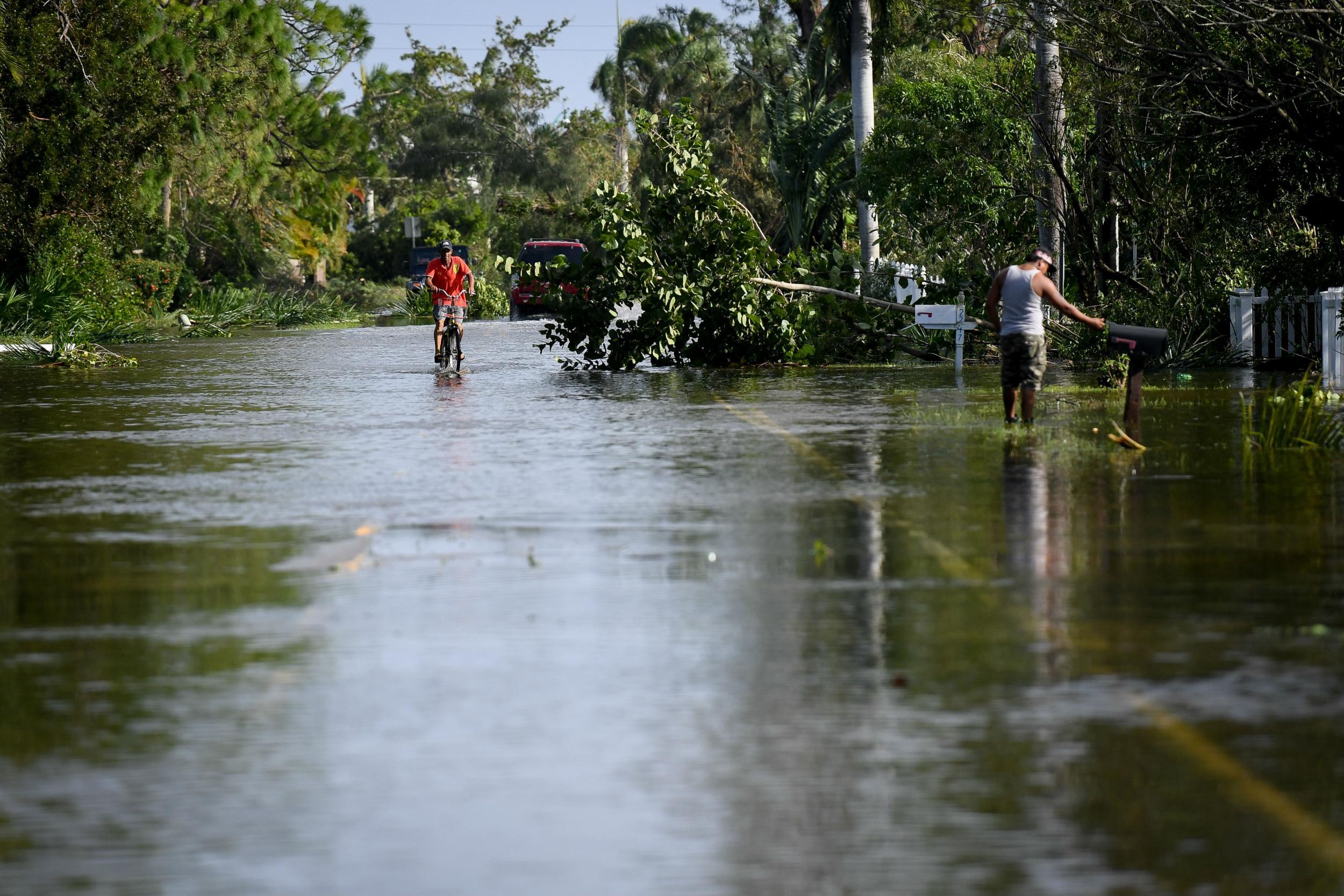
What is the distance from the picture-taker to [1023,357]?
18.1 m

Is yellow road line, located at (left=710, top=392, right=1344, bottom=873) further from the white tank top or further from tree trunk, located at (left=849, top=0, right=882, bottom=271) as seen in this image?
tree trunk, located at (left=849, top=0, right=882, bottom=271)

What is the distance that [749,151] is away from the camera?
81562 mm

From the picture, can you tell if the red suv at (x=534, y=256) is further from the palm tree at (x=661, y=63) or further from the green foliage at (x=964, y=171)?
the palm tree at (x=661, y=63)

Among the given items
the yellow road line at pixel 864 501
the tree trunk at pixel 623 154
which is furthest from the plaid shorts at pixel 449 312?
the tree trunk at pixel 623 154

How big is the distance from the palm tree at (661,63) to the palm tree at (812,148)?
31.9 m

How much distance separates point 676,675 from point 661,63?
292 ft

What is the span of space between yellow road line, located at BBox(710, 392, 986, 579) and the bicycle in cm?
777

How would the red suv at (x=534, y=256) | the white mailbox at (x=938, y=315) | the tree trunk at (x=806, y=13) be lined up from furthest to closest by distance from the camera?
the red suv at (x=534, y=256), the tree trunk at (x=806, y=13), the white mailbox at (x=938, y=315)

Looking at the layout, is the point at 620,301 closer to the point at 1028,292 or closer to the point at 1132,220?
the point at 1132,220

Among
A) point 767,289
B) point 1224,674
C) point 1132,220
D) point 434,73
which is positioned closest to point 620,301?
point 767,289

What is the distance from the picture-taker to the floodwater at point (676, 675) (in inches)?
216

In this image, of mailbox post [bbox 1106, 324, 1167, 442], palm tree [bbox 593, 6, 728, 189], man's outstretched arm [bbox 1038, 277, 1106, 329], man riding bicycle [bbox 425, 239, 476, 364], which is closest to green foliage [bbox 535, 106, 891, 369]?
man riding bicycle [bbox 425, 239, 476, 364]

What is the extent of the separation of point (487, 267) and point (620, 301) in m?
50.6

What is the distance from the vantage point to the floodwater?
548 cm
